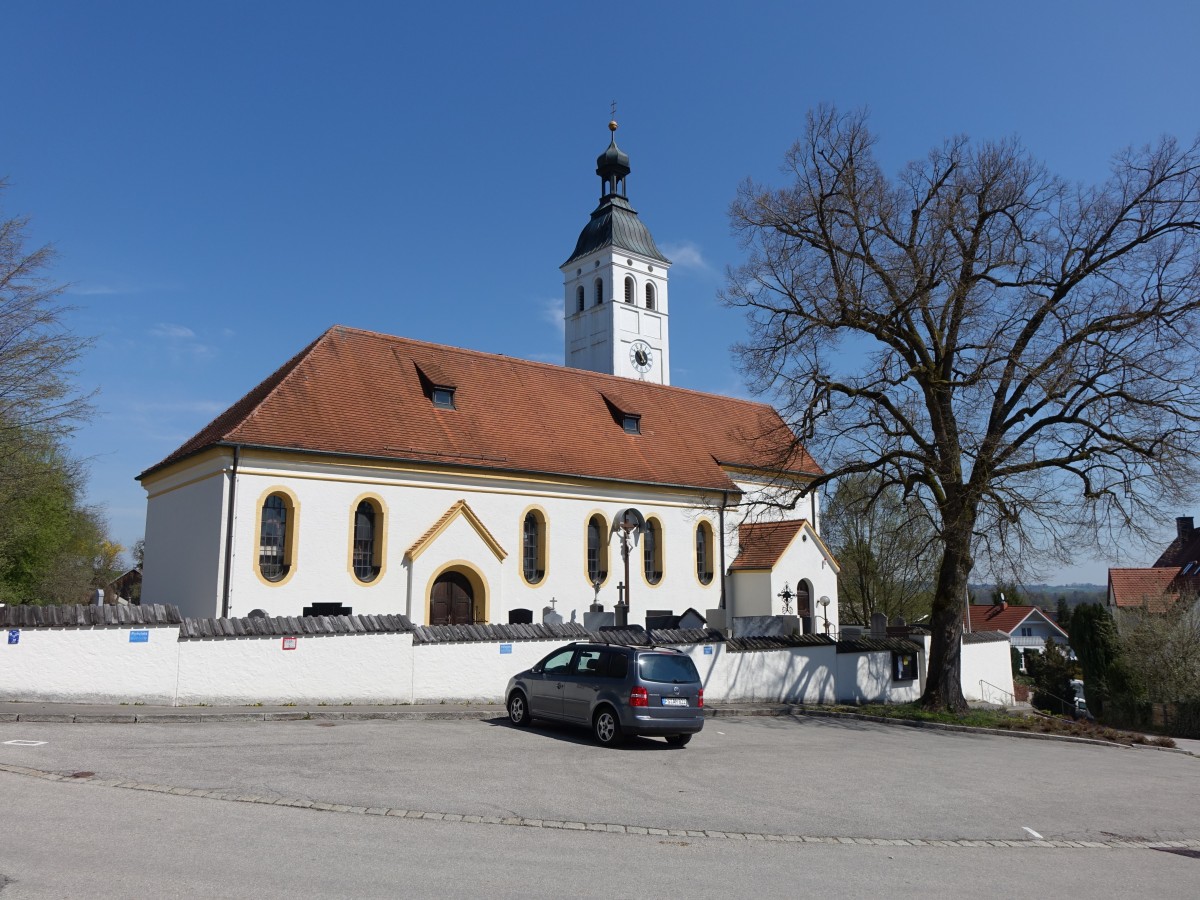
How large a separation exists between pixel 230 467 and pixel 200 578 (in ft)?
9.95

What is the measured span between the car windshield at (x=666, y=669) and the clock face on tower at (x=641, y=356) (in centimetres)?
3857

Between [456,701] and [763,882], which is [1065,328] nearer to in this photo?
[456,701]

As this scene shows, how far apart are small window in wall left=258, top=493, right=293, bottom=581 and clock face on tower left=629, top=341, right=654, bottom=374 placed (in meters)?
31.7

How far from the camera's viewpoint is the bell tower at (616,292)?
52.5 m

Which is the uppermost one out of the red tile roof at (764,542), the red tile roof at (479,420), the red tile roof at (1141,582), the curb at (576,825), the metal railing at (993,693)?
the red tile roof at (479,420)

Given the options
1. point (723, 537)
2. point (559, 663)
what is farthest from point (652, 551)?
point (559, 663)

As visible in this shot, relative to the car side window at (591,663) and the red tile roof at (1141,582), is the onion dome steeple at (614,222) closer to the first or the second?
the red tile roof at (1141,582)

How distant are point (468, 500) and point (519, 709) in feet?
36.4

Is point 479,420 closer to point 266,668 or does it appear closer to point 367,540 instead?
point 367,540

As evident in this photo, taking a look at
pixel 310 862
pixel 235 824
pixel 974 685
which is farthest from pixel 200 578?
pixel 974 685

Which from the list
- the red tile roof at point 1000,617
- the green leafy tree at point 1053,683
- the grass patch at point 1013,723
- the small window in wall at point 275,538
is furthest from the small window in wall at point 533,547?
the red tile roof at point 1000,617

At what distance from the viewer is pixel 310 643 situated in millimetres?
17031

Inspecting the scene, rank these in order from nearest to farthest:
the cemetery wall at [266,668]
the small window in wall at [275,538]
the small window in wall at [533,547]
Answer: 1. the cemetery wall at [266,668]
2. the small window in wall at [275,538]
3. the small window in wall at [533,547]

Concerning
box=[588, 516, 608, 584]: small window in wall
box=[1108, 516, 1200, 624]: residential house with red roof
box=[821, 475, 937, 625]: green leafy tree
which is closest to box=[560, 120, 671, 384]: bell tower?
box=[821, 475, 937, 625]: green leafy tree
